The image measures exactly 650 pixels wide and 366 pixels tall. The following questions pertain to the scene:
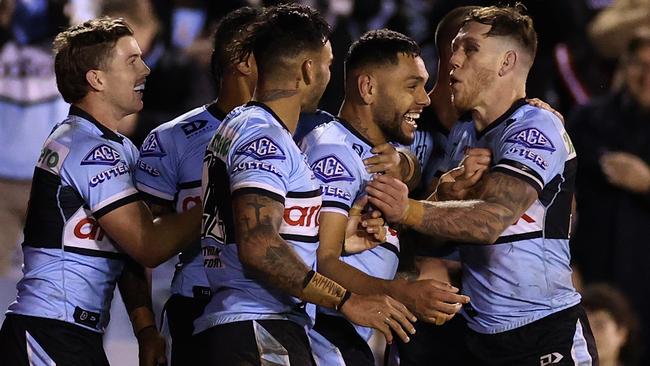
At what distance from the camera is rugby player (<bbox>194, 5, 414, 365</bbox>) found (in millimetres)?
5406

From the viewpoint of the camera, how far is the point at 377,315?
5.55 metres

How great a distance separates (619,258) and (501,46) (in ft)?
12.4

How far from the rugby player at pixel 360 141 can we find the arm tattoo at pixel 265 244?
1.94 feet

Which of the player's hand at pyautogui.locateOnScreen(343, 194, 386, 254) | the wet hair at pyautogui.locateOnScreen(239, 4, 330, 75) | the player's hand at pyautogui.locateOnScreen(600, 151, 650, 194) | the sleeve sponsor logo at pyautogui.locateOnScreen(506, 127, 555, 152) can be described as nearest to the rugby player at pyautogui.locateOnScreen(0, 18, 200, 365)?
the player's hand at pyautogui.locateOnScreen(343, 194, 386, 254)

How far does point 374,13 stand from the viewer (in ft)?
35.4

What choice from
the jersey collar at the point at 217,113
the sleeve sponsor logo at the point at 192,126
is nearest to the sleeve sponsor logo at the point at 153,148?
the sleeve sponsor logo at the point at 192,126

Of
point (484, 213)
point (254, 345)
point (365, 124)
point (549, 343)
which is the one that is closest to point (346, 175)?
point (365, 124)

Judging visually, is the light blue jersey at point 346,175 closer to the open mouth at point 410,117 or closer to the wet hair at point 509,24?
the open mouth at point 410,117

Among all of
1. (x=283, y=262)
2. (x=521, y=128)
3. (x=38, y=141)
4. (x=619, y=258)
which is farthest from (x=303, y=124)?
(x=619, y=258)

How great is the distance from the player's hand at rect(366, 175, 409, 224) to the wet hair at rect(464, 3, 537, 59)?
0.91 metres

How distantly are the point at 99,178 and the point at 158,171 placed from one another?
599mm

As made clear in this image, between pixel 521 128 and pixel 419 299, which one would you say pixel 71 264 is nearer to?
pixel 419 299

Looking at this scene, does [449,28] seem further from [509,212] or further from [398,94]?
[509,212]

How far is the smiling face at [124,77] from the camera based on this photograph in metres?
6.25
